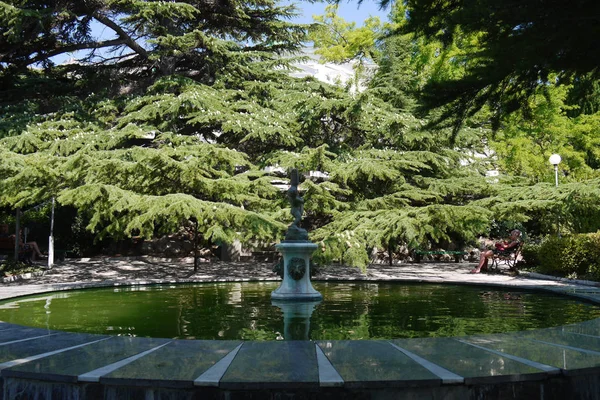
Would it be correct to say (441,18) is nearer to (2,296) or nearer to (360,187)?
(2,296)

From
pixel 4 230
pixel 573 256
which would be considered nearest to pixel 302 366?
pixel 573 256

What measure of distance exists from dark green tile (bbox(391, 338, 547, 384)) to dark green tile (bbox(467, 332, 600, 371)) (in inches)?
9.0

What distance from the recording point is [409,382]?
13.2ft

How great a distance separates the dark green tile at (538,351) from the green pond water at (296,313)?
929mm

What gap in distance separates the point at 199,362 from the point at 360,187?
1451cm

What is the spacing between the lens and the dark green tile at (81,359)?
14.1ft

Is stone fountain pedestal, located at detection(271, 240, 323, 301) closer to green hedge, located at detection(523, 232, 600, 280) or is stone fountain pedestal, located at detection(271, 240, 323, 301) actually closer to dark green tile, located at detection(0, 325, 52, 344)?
dark green tile, located at detection(0, 325, 52, 344)

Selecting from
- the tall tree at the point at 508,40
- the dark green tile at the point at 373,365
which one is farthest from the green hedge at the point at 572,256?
the dark green tile at the point at 373,365

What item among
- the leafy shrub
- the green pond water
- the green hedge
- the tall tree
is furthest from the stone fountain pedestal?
the leafy shrub

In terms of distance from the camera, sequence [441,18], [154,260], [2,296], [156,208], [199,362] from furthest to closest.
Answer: [154,260] < [156,208] < [2,296] < [441,18] < [199,362]

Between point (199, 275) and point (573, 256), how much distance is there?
33.6 feet

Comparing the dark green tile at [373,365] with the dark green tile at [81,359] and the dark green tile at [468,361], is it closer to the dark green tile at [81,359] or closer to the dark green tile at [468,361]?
the dark green tile at [468,361]

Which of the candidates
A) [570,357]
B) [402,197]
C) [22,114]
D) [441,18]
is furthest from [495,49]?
[22,114]

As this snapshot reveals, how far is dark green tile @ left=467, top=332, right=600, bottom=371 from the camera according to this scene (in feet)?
14.7
